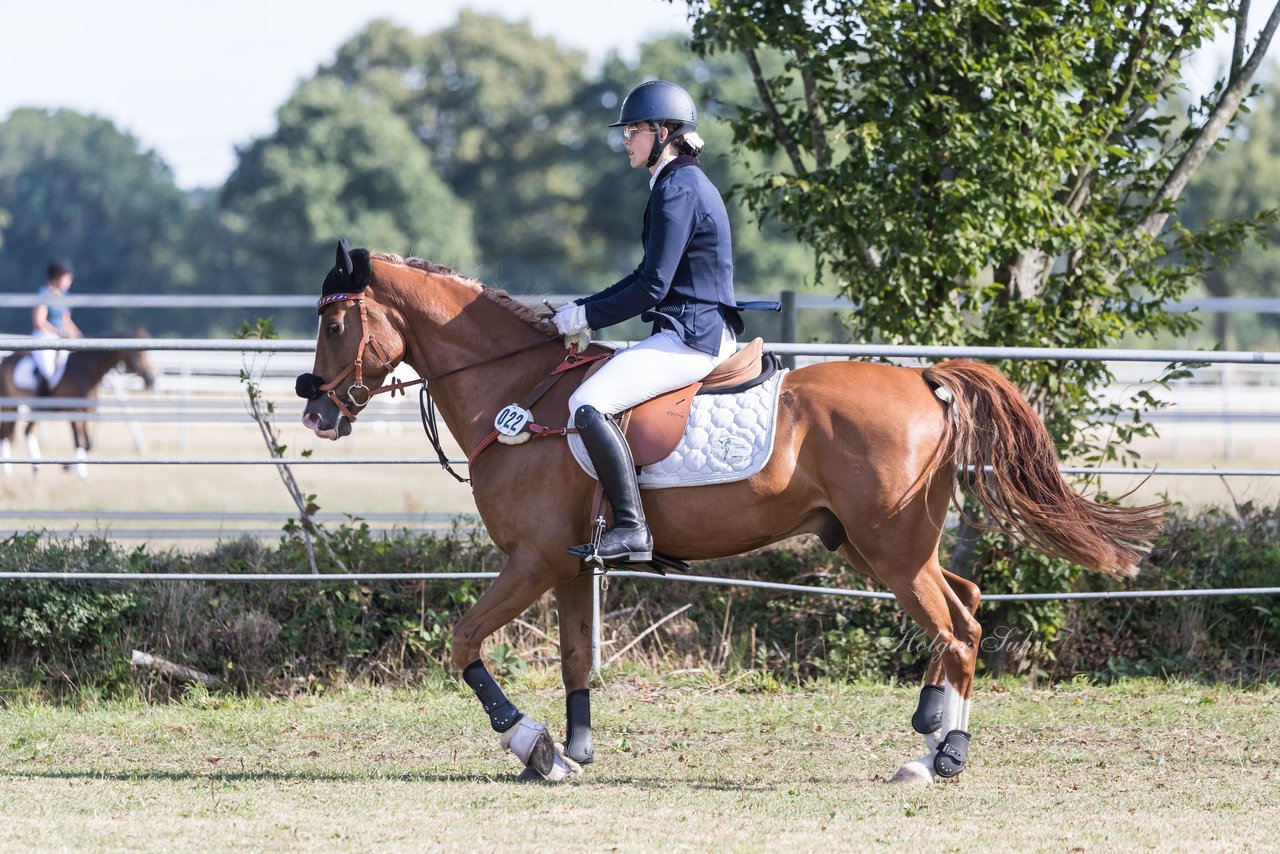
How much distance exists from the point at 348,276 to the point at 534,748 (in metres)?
2.04

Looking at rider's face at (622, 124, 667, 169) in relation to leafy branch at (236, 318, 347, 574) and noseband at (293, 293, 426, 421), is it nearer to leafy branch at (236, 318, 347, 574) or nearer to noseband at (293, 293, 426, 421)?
noseband at (293, 293, 426, 421)

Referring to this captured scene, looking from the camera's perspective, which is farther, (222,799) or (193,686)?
(193,686)

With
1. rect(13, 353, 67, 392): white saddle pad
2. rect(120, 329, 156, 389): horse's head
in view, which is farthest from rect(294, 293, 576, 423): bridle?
rect(120, 329, 156, 389): horse's head

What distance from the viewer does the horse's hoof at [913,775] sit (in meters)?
5.77

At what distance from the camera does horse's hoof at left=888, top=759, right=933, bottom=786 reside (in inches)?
227

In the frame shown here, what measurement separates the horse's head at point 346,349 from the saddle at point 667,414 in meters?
1.08

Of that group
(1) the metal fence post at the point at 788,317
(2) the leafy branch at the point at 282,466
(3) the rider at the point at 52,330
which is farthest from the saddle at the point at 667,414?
(3) the rider at the point at 52,330

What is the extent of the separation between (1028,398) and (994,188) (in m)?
1.24

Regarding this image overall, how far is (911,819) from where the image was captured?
205 inches

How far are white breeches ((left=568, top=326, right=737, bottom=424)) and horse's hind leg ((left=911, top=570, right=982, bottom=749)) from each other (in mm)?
1456

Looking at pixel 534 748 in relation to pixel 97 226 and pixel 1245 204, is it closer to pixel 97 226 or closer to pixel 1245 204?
pixel 1245 204

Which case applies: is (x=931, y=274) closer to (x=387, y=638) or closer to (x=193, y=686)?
(x=387, y=638)

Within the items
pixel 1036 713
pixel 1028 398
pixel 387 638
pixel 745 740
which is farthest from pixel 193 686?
pixel 1028 398

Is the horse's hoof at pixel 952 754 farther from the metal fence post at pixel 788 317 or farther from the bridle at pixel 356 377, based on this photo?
the metal fence post at pixel 788 317
